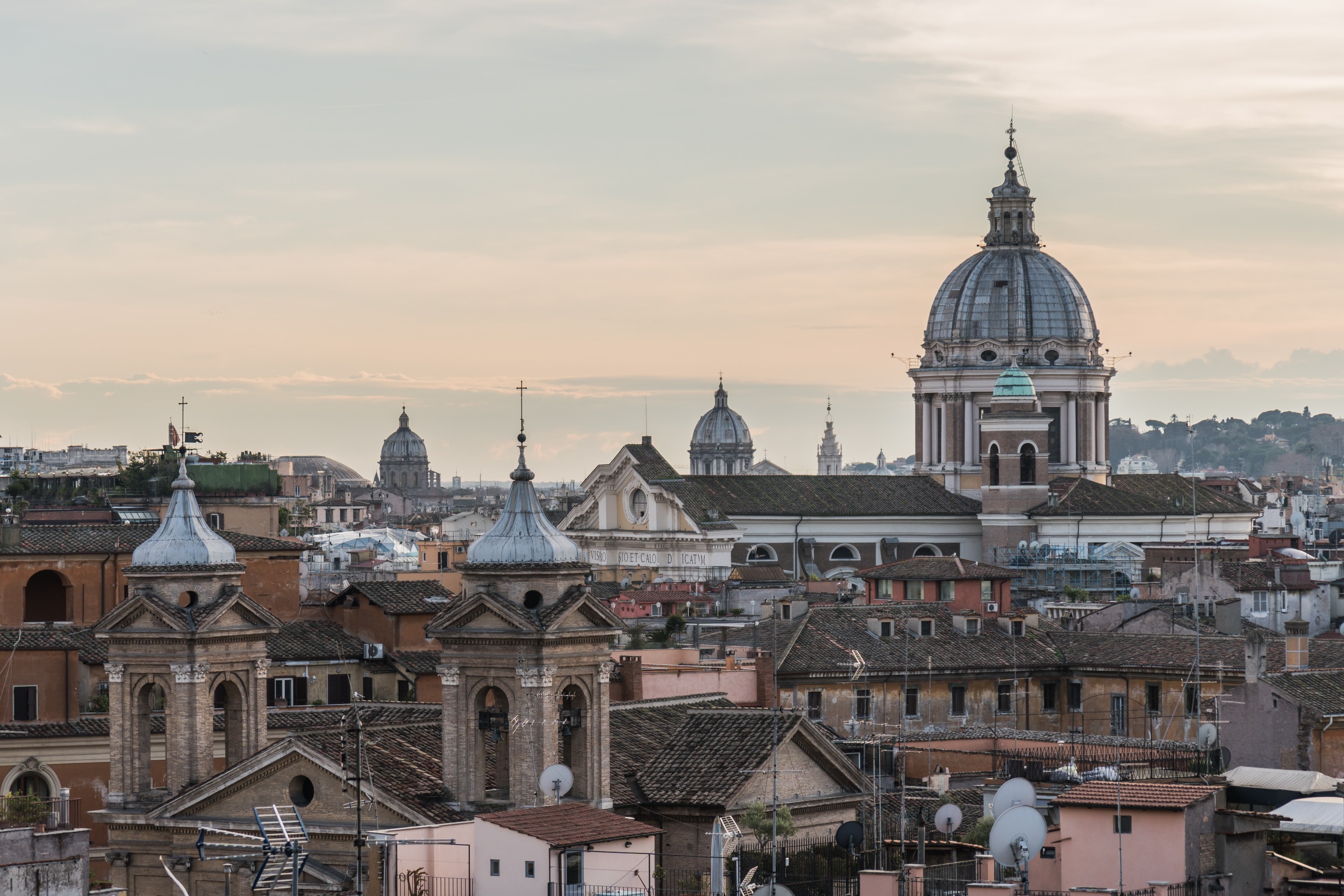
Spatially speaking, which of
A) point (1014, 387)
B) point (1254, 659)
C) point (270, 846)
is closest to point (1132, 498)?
point (1014, 387)

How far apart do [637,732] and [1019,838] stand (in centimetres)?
814

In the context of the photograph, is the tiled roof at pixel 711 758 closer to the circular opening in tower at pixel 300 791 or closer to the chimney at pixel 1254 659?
the circular opening in tower at pixel 300 791

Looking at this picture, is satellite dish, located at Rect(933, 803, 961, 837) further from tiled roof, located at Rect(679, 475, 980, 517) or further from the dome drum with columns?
the dome drum with columns

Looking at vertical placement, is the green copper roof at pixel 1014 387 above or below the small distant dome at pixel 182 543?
above

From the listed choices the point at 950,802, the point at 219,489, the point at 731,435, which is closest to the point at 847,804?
the point at 950,802

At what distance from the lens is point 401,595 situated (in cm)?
5231

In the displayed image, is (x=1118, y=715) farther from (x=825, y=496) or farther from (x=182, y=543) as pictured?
(x=825, y=496)

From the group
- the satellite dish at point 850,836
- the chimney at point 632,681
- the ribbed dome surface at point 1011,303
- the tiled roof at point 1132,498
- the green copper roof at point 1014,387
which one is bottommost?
the satellite dish at point 850,836

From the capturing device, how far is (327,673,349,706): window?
48562 mm

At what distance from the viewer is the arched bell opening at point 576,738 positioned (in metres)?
32.6

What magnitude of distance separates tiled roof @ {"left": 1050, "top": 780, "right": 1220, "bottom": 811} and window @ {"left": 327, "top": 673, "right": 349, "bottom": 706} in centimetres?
2041

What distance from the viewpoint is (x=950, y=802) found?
35.1 m

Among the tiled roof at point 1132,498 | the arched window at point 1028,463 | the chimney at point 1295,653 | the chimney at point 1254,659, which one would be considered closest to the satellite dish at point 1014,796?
the chimney at point 1254,659

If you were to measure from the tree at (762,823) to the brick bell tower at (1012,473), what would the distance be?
62.6 meters
